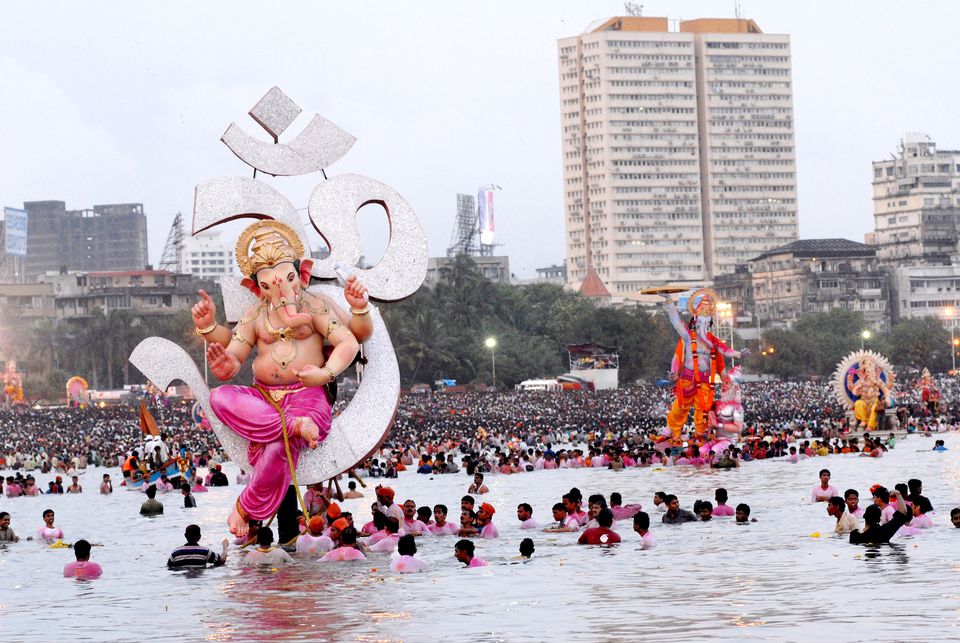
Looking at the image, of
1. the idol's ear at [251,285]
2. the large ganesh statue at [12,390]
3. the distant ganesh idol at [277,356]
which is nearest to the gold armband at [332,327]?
the distant ganesh idol at [277,356]

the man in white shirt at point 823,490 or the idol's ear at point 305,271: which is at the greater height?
the idol's ear at point 305,271

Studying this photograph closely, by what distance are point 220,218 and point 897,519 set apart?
1065cm

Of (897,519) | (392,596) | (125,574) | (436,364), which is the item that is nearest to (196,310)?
(125,574)

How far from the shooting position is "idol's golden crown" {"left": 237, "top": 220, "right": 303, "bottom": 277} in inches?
908

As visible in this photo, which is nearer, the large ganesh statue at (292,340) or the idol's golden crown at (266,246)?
the large ganesh statue at (292,340)

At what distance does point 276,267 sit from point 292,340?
3.52 ft

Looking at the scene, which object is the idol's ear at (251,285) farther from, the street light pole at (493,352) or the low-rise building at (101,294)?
the low-rise building at (101,294)

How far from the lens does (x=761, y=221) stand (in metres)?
178

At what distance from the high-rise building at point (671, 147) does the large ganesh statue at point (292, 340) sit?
14811cm

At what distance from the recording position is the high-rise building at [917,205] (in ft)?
504

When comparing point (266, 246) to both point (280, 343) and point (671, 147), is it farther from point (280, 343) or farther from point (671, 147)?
point (671, 147)

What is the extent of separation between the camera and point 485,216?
167750mm

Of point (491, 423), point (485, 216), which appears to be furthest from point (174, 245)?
point (491, 423)

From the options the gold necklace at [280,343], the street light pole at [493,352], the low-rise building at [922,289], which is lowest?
the gold necklace at [280,343]
